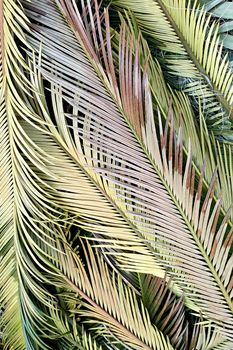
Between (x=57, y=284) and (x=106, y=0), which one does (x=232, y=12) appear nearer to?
(x=106, y=0)

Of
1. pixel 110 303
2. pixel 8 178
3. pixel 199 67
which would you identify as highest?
pixel 199 67

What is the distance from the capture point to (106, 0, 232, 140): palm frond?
103 centimetres

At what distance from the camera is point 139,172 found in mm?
951

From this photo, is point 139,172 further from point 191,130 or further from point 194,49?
point 194,49

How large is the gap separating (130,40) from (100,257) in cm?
52

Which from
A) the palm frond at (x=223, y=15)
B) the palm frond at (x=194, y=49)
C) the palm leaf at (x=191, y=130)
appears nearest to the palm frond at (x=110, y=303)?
the palm leaf at (x=191, y=130)

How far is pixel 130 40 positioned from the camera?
3.27ft

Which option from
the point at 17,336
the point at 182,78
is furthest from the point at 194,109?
the point at 17,336

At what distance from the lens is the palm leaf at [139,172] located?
941 millimetres

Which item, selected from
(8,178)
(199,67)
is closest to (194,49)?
(199,67)

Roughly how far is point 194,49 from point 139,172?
33cm

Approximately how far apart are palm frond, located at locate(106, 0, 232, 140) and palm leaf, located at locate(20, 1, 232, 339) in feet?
0.49

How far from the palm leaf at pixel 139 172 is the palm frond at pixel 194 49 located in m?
0.15

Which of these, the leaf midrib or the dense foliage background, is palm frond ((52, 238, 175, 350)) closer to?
the dense foliage background
